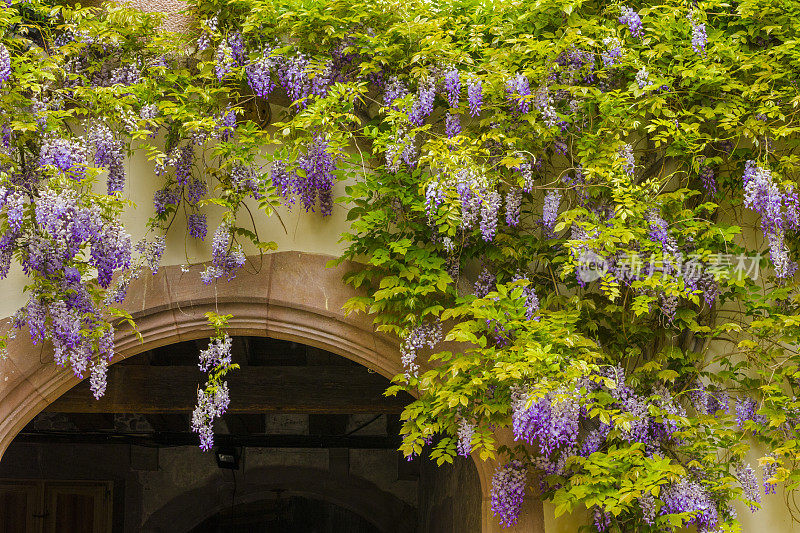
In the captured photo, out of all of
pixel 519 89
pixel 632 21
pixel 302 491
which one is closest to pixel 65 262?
pixel 519 89

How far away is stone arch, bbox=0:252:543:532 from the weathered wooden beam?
1821 mm

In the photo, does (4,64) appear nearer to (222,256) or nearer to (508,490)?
(222,256)

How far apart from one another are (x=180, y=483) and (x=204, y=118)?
5.36 meters

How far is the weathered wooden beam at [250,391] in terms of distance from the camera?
5.31 meters

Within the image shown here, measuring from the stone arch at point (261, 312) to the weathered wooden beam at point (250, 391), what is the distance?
1.82m

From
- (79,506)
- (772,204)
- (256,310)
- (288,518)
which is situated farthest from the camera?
(288,518)

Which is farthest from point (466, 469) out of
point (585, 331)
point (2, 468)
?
point (2, 468)

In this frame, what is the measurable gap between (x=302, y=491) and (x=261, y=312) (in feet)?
15.9

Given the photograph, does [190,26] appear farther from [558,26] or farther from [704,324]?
[704,324]

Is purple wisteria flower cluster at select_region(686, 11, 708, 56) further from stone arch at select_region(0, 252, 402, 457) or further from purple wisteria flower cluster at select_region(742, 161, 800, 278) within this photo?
stone arch at select_region(0, 252, 402, 457)

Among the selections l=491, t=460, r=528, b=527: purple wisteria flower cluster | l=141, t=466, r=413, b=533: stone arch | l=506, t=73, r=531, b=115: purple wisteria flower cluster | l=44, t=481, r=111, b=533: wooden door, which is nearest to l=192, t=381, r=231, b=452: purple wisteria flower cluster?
l=491, t=460, r=528, b=527: purple wisteria flower cluster

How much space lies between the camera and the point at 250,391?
18.0ft

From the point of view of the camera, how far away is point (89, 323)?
3277 millimetres

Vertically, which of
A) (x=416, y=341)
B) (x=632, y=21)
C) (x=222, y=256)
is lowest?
(x=416, y=341)
